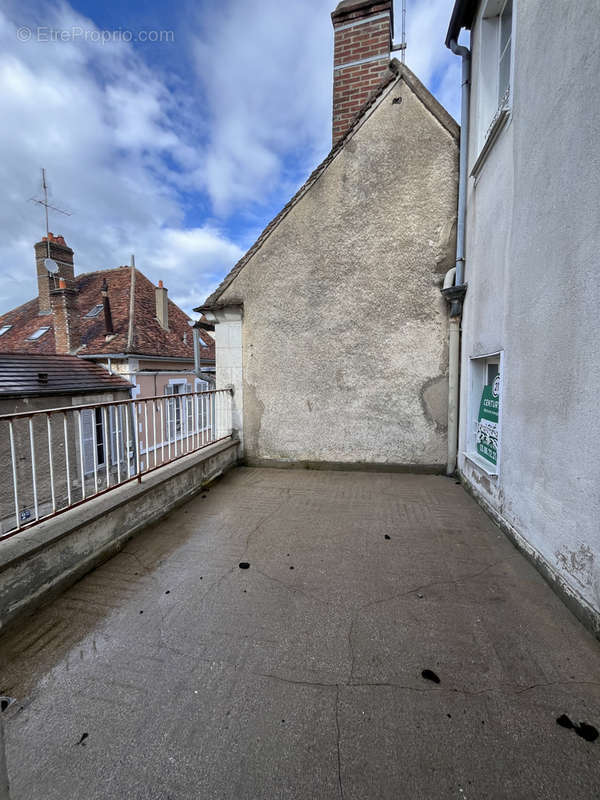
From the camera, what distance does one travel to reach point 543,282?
8.23ft

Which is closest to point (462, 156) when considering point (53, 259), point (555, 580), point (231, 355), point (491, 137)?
point (491, 137)

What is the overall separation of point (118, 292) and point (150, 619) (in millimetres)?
16539

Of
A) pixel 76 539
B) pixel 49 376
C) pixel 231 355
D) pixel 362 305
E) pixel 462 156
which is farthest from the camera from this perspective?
pixel 49 376

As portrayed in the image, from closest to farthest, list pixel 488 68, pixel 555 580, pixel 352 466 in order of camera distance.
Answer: pixel 555 580 < pixel 488 68 < pixel 352 466

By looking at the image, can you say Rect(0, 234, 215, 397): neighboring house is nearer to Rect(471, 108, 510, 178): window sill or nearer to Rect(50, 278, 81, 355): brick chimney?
Rect(50, 278, 81, 355): brick chimney

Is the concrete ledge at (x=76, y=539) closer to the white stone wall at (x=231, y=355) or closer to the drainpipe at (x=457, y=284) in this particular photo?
the white stone wall at (x=231, y=355)

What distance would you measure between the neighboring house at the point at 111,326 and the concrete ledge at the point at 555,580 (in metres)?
9.55

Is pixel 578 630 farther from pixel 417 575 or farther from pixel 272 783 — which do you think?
pixel 272 783

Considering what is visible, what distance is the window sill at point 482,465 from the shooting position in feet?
11.4

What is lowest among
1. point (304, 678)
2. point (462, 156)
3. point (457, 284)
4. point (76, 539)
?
point (304, 678)

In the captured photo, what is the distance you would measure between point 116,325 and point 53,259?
4878mm

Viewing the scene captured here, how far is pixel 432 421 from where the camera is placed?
484 centimetres

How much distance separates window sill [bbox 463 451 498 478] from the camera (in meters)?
3.48

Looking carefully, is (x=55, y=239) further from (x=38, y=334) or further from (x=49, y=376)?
(x=49, y=376)
